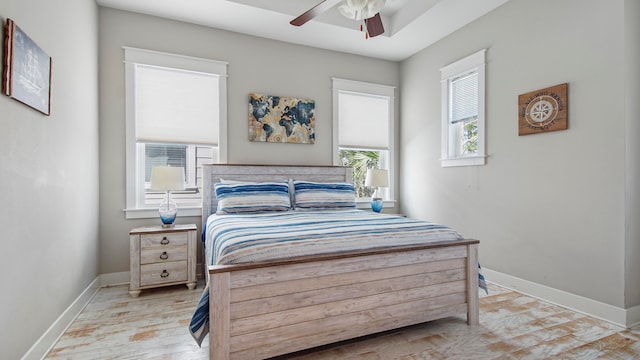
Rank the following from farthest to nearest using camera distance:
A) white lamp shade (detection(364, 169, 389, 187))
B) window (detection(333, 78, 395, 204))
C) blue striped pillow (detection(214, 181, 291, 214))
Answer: window (detection(333, 78, 395, 204)) → white lamp shade (detection(364, 169, 389, 187)) → blue striped pillow (detection(214, 181, 291, 214))

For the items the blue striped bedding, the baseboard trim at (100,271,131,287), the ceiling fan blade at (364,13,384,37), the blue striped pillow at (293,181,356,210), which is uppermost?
the ceiling fan blade at (364,13,384,37)

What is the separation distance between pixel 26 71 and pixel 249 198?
1.89 meters

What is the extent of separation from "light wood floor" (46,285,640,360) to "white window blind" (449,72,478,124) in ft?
6.88

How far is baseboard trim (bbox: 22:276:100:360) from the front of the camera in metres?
1.85

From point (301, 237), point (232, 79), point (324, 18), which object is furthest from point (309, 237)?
point (324, 18)

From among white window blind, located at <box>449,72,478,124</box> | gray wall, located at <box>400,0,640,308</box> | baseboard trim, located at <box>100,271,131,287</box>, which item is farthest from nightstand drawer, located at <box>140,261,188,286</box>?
white window blind, located at <box>449,72,478,124</box>

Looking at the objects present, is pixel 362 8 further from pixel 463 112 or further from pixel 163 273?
pixel 163 273

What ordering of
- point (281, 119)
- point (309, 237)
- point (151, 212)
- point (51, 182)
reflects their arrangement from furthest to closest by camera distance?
point (281, 119), point (151, 212), point (51, 182), point (309, 237)

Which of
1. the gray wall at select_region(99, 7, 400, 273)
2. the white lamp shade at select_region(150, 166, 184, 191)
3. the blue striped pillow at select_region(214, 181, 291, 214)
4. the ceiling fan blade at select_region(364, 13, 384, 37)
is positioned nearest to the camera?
the ceiling fan blade at select_region(364, 13, 384, 37)

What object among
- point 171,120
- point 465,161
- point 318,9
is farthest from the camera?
point 465,161

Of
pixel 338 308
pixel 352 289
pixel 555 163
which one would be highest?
pixel 555 163

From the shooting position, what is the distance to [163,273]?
3.03m

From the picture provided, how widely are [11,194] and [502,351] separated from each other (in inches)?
115

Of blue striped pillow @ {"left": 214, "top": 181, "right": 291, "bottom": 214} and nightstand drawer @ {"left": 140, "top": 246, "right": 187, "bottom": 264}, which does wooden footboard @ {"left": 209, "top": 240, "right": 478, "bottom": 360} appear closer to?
blue striped pillow @ {"left": 214, "top": 181, "right": 291, "bottom": 214}
